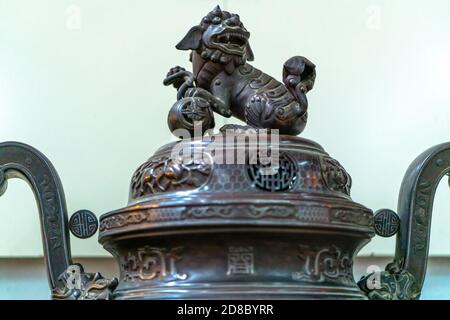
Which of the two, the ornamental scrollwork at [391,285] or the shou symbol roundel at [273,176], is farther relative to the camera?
the ornamental scrollwork at [391,285]

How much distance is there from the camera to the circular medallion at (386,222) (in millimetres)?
1172

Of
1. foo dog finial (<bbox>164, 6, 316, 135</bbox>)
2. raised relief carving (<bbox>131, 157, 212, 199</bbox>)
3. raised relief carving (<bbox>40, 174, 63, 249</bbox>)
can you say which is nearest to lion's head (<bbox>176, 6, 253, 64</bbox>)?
foo dog finial (<bbox>164, 6, 316, 135</bbox>)

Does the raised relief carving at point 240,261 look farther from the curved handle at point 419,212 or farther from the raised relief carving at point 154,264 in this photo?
the curved handle at point 419,212

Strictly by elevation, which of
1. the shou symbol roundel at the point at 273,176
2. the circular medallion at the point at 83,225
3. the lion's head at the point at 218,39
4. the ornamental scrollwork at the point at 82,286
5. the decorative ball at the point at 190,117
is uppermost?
the lion's head at the point at 218,39

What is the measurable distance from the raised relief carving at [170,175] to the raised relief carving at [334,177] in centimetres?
17

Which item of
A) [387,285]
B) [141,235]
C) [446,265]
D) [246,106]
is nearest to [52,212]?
[141,235]

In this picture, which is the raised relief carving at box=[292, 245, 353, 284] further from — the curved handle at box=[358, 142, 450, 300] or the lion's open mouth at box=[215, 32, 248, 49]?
the lion's open mouth at box=[215, 32, 248, 49]

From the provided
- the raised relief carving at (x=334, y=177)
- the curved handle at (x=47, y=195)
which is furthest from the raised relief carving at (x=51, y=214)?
the raised relief carving at (x=334, y=177)

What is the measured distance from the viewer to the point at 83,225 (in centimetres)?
119

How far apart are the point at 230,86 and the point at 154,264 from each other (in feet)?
1.05

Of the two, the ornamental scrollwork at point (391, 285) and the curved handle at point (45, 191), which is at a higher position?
the curved handle at point (45, 191)

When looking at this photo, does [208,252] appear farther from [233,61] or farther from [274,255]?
[233,61]
